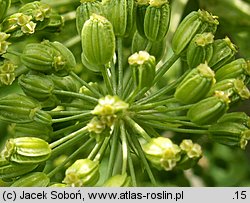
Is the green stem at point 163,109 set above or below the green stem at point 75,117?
above

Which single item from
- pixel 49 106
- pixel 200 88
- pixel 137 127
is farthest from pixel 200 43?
pixel 49 106

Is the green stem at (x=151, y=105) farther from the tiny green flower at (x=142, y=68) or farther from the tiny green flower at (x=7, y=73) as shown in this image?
the tiny green flower at (x=7, y=73)

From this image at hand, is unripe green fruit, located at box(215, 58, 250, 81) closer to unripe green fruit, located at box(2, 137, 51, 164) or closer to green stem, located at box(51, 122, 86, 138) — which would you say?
green stem, located at box(51, 122, 86, 138)

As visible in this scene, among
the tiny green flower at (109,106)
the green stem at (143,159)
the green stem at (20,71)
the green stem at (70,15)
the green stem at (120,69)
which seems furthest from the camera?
the green stem at (70,15)

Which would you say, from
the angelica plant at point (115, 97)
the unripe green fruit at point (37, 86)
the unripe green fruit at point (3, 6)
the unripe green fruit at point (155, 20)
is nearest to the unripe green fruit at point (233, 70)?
the angelica plant at point (115, 97)

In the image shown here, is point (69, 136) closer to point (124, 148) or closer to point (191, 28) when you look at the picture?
point (124, 148)

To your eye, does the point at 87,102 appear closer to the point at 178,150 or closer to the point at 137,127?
the point at 137,127

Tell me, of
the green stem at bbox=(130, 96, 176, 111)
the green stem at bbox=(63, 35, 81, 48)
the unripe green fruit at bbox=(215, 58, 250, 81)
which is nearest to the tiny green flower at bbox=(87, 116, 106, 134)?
the green stem at bbox=(130, 96, 176, 111)

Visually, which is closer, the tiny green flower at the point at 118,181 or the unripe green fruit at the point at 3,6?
the tiny green flower at the point at 118,181

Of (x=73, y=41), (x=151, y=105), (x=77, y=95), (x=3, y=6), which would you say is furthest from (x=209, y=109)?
(x=73, y=41)
